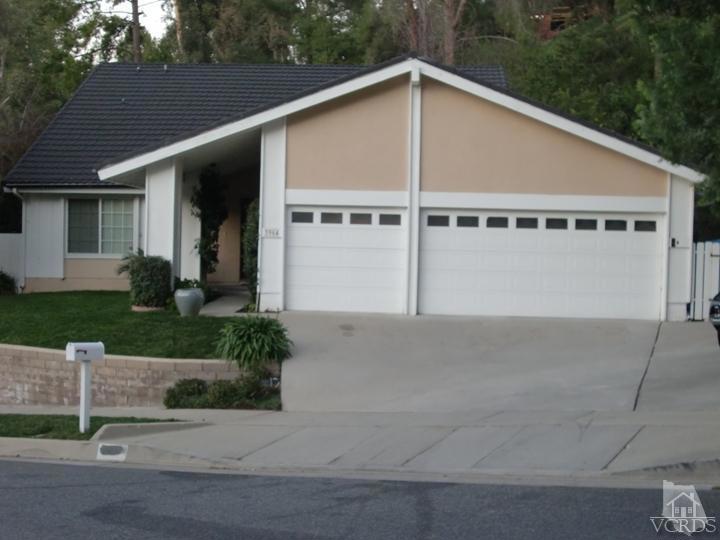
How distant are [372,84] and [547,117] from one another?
3.30 metres

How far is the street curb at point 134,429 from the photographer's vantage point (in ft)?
41.3

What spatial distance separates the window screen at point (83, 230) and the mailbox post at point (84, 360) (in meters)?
12.5

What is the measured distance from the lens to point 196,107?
26.6m

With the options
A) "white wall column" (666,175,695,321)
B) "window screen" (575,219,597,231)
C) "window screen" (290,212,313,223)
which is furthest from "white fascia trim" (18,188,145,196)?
"white wall column" (666,175,695,321)

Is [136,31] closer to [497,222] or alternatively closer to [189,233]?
[189,233]

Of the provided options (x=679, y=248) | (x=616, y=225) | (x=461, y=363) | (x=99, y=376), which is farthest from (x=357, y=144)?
(x=99, y=376)

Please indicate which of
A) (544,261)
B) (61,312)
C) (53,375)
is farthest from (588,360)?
(61,312)

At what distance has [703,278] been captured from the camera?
1920 centimetres

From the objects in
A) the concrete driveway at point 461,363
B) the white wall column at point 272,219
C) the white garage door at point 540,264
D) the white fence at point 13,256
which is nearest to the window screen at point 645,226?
the white garage door at point 540,264

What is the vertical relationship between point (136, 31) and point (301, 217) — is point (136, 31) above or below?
above

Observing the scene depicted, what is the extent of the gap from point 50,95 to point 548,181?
2872cm

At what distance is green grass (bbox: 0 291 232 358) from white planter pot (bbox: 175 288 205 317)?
0.19 metres

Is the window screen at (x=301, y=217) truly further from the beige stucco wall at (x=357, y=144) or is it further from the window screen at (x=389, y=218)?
the window screen at (x=389, y=218)

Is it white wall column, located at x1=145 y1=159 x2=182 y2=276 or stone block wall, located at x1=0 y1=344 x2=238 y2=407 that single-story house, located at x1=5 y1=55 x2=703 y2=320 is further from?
stone block wall, located at x1=0 y1=344 x2=238 y2=407
